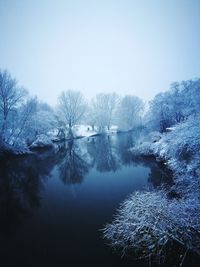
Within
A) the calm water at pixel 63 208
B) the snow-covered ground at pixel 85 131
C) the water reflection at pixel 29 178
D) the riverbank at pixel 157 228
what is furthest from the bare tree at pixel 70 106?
the riverbank at pixel 157 228

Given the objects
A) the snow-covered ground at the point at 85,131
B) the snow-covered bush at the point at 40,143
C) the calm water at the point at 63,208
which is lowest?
the calm water at the point at 63,208

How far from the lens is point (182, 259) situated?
4.09 metres

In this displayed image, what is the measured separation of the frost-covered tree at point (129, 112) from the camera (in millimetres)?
57188

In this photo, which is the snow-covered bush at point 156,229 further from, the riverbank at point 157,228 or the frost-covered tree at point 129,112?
the frost-covered tree at point 129,112

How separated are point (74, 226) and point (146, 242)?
135 inches

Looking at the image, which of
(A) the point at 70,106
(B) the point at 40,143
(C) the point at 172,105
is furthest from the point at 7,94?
(C) the point at 172,105

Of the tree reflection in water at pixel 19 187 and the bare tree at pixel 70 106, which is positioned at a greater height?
the bare tree at pixel 70 106

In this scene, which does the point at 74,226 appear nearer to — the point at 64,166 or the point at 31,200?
the point at 31,200

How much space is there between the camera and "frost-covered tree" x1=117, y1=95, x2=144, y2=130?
5719cm

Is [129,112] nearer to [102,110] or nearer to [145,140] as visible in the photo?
[102,110]

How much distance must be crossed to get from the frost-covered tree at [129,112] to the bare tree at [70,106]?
2023 cm

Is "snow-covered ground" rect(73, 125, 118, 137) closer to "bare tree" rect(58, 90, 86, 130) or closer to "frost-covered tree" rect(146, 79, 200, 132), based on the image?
"bare tree" rect(58, 90, 86, 130)

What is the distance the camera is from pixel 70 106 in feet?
139

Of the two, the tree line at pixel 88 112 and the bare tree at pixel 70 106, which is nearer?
the tree line at pixel 88 112
